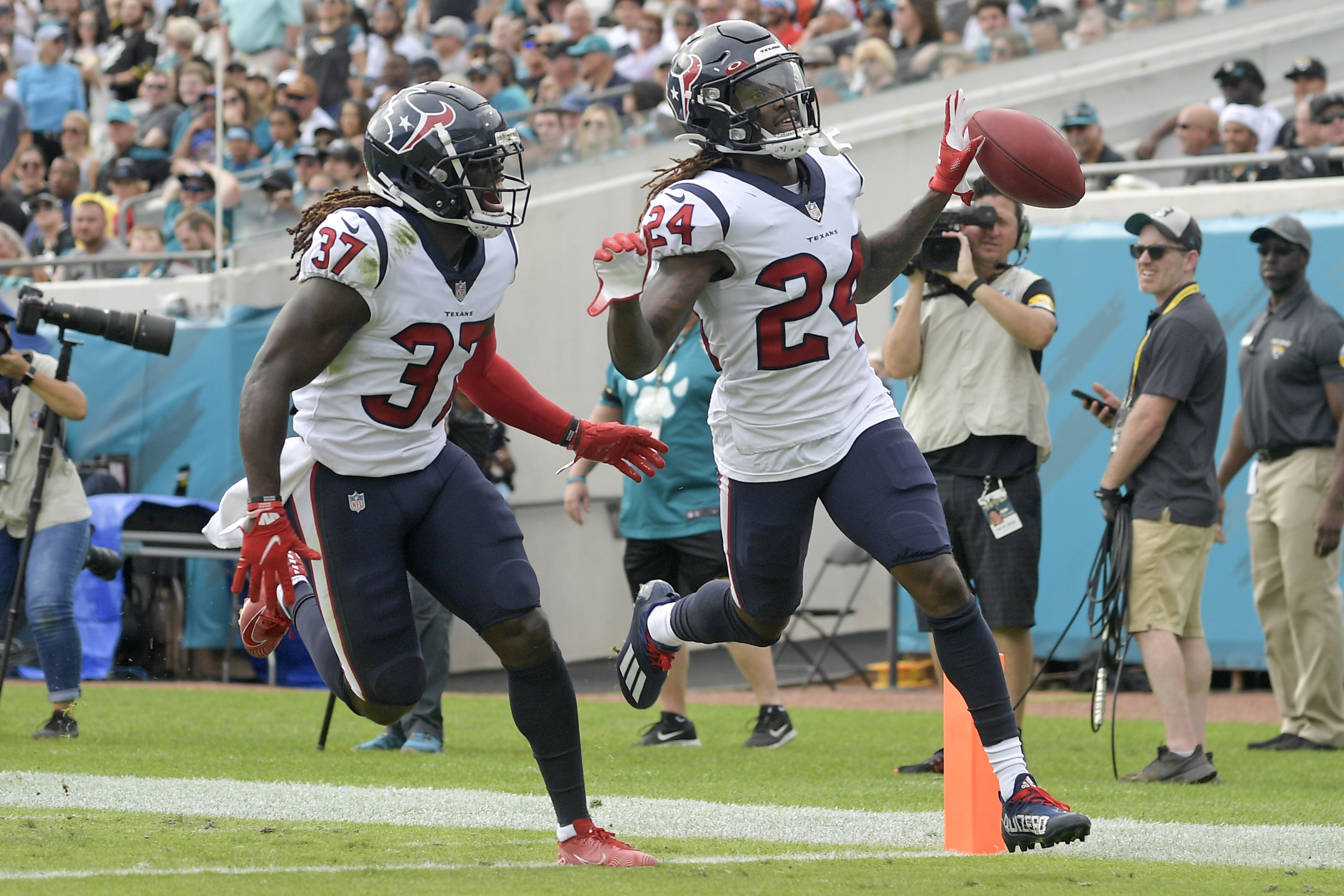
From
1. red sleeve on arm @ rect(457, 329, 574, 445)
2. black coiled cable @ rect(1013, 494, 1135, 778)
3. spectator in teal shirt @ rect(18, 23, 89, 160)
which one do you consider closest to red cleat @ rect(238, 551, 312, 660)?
red sleeve on arm @ rect(457, 329, 574, 445)

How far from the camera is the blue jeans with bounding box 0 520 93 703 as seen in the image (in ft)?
23.6

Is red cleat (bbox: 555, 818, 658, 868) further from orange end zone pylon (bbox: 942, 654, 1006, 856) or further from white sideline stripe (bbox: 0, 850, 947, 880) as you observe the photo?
orange end zone pylon (bbox: 942, 654, 1006, 856)

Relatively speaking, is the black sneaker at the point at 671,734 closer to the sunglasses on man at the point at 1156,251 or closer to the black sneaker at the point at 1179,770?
the black sneaker at the point at 1179,770

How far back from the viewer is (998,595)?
6.18m

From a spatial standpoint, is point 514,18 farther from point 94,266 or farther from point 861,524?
point 861,524

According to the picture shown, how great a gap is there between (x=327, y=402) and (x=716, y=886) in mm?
1514

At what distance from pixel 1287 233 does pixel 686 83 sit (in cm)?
371

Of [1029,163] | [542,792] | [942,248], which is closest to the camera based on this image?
[1029,163]

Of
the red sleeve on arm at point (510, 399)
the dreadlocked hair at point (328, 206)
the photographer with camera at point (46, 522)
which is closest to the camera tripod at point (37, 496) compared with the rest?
the photographer with camera at point (46, 522)

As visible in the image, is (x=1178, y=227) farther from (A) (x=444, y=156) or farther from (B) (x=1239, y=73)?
(B) (x=1239, y=73)

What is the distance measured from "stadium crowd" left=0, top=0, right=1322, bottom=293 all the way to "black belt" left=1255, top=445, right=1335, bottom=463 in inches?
105

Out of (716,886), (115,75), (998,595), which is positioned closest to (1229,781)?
(998,595)

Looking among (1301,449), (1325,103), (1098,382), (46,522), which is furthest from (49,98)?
(1301,449)

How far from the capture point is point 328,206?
14.4 feet
